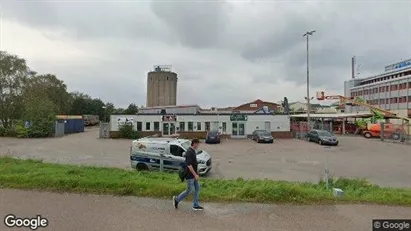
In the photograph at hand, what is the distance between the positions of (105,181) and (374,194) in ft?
22.2

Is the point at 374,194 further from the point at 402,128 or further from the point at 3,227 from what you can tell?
the point at 402,128

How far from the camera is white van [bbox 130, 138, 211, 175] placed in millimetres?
14125

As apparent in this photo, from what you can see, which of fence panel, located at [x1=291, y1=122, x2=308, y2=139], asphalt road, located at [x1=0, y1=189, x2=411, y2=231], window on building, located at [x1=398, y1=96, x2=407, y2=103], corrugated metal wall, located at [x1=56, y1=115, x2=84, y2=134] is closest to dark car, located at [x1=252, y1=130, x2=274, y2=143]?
fence panel, located at [x1=291, y1=122, x2=308, y2=139]

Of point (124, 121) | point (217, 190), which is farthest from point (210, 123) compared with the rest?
point (217, 190)

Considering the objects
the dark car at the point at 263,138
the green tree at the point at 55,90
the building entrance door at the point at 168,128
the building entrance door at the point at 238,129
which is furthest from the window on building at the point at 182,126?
the green tree at the point at 55,90

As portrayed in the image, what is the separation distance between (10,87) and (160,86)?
31.8 m

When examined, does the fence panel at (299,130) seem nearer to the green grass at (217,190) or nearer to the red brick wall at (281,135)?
the red brick wall at (281,135)

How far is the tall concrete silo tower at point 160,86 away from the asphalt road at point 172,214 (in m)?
66.3

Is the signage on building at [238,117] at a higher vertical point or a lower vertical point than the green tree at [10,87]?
lower

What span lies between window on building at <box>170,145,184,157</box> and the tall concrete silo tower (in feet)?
195

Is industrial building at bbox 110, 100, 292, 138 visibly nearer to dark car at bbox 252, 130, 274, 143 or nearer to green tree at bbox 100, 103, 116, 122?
dark car at bbox 252, 130, 274, 143

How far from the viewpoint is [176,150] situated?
14320 millimetres

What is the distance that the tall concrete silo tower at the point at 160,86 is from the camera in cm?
7281

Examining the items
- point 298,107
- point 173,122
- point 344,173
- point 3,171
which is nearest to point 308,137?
point 173,122
